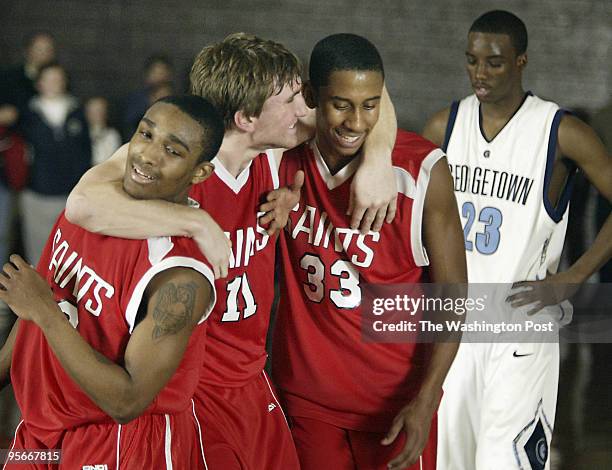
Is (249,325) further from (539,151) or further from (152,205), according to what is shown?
(539,151)

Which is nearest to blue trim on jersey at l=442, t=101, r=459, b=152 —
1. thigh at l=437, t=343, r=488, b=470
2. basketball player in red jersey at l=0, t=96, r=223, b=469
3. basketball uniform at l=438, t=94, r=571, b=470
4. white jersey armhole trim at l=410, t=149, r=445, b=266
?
basketball uniform at l=438, t=94, r=571, b=470

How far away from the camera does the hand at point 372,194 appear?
2.44 metres

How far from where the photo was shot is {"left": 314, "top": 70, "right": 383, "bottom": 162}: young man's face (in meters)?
2.41

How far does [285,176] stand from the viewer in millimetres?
2656

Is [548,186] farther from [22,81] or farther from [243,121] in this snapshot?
[22,81]

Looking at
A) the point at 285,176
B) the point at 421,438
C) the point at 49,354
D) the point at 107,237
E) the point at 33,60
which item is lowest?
the point at 421,438

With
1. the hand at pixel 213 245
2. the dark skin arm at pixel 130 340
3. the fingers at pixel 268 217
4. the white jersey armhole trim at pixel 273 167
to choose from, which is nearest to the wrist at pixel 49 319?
the dark skin arm at pixel 130 340

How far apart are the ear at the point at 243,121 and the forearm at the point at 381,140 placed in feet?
0.96

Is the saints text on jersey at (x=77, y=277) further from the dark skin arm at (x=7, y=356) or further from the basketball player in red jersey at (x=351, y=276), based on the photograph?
the basketball player in red jersey at (x=351, y=276)

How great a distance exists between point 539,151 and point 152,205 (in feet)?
6.21

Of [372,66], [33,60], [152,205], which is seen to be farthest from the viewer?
[33,60]

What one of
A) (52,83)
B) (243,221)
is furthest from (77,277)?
(52,83)

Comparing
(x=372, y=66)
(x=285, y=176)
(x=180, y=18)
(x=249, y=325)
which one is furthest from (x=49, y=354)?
(x=180, y=18)

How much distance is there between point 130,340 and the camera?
6.57ft
